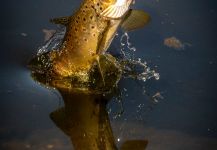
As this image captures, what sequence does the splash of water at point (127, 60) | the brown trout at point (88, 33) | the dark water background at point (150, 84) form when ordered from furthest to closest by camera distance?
the splash of water at point (127, 60)
the brown trout at point (88, 33)
the dark water background at point (150, 84)

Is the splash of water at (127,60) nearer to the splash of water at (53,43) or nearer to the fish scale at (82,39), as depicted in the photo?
the splash of water at (53,43)

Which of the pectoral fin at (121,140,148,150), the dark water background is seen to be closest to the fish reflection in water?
the dark water background

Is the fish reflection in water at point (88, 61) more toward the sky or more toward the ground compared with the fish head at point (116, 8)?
more toward the ground

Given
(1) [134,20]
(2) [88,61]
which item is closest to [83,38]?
(2) [88,61]

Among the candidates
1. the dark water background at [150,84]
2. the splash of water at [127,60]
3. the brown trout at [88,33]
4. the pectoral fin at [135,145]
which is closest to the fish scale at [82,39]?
the brown trout at [88,33]

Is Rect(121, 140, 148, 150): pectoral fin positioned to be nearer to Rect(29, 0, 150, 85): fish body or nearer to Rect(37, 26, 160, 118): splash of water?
Rect(37, 26, 160, 118): splash of water

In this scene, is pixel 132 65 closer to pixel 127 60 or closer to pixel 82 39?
pixel 127 60

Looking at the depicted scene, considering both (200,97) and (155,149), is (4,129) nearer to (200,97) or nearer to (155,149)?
(155,149)
